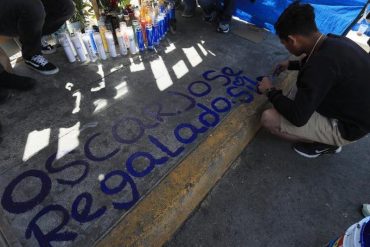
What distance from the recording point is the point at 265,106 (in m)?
2.62

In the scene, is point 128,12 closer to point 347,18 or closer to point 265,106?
point 265,106

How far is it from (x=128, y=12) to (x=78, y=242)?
2.60m

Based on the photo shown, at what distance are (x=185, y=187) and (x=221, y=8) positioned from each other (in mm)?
3250

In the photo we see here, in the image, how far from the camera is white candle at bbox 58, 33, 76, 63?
276cm

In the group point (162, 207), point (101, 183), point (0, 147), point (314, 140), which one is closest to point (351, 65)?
point (314, 140)

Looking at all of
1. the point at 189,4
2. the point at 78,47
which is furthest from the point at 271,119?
the point at 189,4

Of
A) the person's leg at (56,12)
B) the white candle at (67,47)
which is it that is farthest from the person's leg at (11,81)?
the person's leg at (56,12)

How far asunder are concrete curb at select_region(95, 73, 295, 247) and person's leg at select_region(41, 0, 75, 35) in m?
2.21

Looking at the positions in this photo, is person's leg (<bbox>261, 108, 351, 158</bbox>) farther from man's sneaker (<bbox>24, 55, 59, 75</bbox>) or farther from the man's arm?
man's sneaker (<bbox>24, 55, 59, 75</bbox>)

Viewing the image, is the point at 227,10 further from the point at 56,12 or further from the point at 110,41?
the point at 56,12

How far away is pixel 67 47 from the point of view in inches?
110

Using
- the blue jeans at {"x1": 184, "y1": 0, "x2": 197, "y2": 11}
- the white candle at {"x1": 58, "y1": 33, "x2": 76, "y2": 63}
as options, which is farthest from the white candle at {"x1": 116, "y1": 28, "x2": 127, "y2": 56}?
the blue jeans at {"x1": 184, "y1": 0, "x2": 197, "y2": 11}

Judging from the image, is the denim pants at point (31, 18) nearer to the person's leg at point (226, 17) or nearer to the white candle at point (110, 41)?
the white candle at point (110, 41)

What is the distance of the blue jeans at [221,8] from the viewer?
3.78 meters
